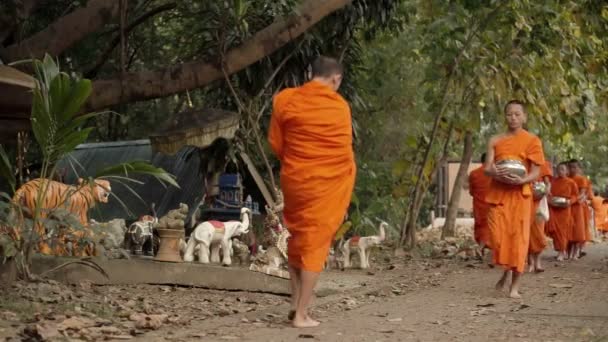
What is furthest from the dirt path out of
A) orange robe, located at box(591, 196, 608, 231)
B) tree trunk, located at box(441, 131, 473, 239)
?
orange robe, located at box(591, 196, 608, 231)

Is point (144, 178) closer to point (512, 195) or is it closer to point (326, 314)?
point (512, 195)

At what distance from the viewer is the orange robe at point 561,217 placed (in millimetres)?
18453

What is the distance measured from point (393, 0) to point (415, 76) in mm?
10441

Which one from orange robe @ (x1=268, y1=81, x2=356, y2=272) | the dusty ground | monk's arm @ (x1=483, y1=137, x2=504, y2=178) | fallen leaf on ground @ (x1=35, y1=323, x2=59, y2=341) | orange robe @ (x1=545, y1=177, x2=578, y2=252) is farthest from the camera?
orange robe @ (x1=545, y1=177, x2=578, y2=252)

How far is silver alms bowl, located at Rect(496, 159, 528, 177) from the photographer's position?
35.6 ft

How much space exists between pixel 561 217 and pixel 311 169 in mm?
11321

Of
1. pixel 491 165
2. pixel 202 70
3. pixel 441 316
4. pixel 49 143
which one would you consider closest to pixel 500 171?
pixel 491 165

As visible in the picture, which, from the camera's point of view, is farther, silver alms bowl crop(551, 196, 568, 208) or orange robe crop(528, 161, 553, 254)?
silver alms bowl crop(551, 196, 568, 208)

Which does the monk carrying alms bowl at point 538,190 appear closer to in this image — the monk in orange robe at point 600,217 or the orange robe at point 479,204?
the orange robe at point 479,204

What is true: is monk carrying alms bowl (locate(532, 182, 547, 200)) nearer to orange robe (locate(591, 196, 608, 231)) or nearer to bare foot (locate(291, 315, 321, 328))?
bare foot (locate(291, 315, 321, 328))

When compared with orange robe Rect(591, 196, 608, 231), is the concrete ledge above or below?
below

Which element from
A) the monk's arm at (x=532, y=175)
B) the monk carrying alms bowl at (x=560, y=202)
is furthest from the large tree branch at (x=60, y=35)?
the monk carrying alms bowl at (x=560, y=202)

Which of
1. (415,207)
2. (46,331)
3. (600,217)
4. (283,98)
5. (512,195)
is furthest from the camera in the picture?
(600,217)

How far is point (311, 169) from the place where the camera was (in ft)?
26.6
